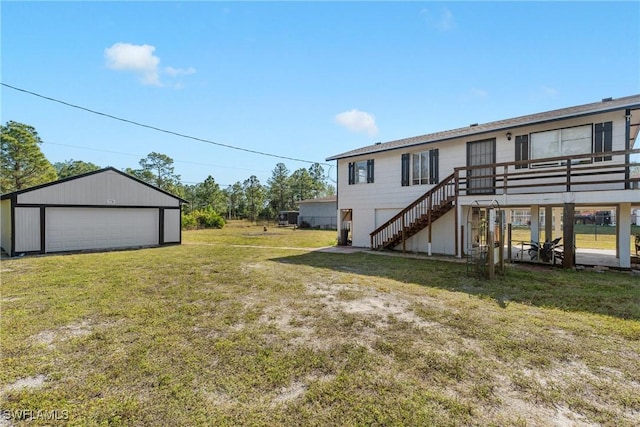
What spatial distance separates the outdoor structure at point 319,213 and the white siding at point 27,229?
2366cm

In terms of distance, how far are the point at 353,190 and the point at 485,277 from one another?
28.6 feet

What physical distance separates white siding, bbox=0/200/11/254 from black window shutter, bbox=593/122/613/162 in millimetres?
22627

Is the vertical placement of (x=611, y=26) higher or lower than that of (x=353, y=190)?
higher

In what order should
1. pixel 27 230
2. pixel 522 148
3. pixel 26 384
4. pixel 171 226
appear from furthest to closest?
pixel 171 226 → pixel 27 230 → pixel 522 148 → pixel 26 384

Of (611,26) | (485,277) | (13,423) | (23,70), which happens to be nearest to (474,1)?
(611,26)

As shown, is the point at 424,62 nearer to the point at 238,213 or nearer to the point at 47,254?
the point at 47,254

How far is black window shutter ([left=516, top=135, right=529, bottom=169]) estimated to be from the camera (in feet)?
34.5

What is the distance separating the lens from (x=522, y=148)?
34.7ft

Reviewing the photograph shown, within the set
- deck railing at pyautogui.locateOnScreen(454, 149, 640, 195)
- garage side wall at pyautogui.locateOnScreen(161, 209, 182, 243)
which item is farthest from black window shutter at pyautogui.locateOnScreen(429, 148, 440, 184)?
garage side wall at pyautogui.locateOnScreen(161, 209, 182, 243)

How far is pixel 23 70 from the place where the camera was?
38.1ft

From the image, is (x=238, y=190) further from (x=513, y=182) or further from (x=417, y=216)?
(x=513, y=182)

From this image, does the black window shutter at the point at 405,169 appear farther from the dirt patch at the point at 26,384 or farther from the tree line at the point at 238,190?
the tree line at the point at 238,190

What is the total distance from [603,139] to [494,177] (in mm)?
3057

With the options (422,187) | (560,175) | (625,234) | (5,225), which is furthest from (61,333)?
(5,225)
